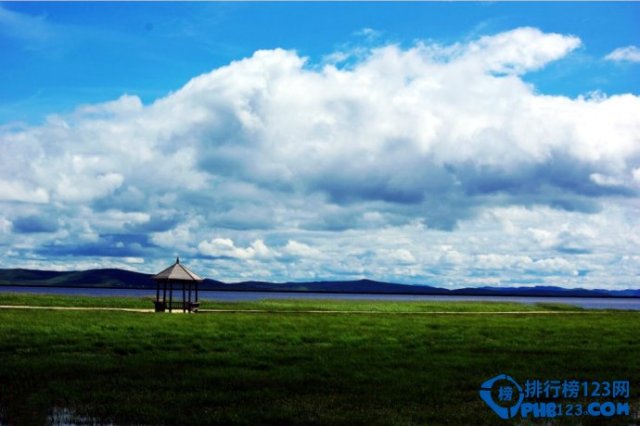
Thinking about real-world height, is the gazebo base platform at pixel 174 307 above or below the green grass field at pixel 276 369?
below

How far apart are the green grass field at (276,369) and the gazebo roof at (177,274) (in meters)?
15.6

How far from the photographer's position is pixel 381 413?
13969 mm

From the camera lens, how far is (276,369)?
19.2 metres

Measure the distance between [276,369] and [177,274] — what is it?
32378 millimetres

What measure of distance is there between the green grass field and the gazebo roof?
15584mm

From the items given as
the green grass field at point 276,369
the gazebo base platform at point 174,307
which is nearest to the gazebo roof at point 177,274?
the gazebo base platform at point 174,307

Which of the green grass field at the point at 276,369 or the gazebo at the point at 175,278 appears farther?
the gazebo at the point at 175,278

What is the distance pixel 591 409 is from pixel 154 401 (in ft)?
33.7

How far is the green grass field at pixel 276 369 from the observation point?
45.8 feet

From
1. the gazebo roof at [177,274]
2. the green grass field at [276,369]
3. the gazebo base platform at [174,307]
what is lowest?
the gazebo base platform at [174,307]

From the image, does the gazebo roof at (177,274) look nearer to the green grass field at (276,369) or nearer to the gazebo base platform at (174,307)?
A: the gazebo base platform at (174,307)

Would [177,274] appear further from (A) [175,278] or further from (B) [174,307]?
(B) [174,307]

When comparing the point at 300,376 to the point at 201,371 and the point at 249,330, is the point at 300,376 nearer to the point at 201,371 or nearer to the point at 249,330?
the point at 201,371

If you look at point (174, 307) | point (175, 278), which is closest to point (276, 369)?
point (175, 278)
